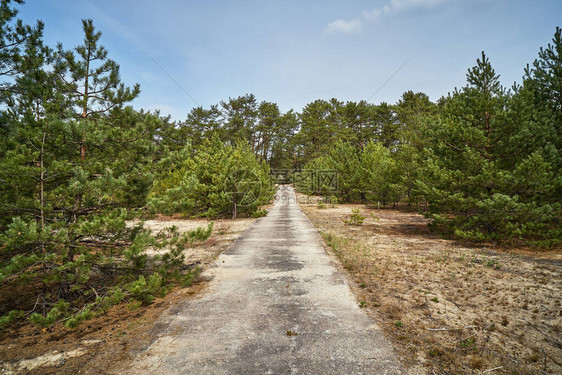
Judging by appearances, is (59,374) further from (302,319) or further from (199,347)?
Answer: (302,319)

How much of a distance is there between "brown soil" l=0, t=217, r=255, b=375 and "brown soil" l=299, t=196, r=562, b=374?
3.81 meters

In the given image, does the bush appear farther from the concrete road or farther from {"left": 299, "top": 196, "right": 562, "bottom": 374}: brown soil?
the concrete road

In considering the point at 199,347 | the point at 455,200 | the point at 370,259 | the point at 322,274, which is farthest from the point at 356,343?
the point at 455,200

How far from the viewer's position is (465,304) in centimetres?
460

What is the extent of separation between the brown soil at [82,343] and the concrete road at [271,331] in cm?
Answer: 33

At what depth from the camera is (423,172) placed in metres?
10.7

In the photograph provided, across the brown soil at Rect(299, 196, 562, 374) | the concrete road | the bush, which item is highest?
the bush

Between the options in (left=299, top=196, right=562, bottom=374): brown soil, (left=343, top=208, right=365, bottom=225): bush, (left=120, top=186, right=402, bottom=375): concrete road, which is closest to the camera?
(left=120, top=186, right=402, bottom=375): concrete road

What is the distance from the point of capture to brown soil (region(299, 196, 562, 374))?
124 inches

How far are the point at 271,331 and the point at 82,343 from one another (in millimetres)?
2793

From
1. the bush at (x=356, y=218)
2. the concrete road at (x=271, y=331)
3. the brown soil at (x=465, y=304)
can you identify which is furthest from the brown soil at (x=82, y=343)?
the bush at (x=356, y=218)

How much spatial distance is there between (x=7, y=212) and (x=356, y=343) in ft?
19.8

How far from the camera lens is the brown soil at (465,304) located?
3148 mm

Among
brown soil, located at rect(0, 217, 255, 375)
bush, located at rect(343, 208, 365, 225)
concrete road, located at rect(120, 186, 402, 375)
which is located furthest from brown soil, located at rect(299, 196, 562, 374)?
bush, located at rect(343, 208, 365, 225)
